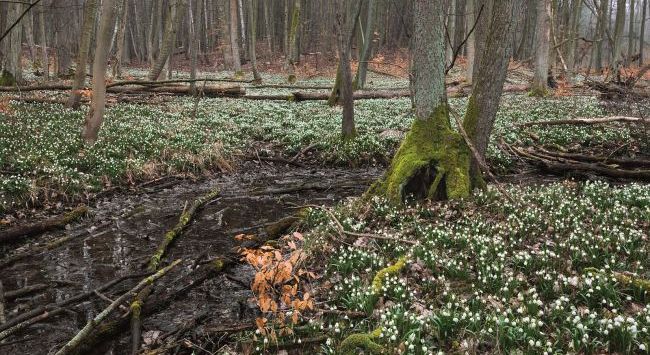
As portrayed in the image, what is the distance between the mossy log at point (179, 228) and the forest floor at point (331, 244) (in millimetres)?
175

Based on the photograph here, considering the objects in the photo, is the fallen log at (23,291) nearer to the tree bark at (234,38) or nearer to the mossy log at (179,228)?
the mossy log at (179,228)

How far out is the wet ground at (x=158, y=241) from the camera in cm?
594

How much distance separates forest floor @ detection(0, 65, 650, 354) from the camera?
4918 mm

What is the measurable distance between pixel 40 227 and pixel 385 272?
6705mm

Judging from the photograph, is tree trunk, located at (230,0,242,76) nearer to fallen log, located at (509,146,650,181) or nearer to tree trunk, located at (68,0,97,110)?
tree trunk, located at (68,0,97,110)

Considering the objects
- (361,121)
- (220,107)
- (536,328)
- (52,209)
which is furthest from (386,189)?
(220,107)

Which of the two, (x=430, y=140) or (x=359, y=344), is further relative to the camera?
(x=430, y=140)

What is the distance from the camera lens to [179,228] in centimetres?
895

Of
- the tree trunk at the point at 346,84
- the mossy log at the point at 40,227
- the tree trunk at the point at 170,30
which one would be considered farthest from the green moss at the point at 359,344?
the tree trunk at the point at 170,30

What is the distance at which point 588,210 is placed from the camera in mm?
8102

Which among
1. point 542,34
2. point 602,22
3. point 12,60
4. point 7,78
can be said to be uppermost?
point 602,22

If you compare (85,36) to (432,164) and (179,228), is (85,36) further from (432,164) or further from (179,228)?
(432,164)

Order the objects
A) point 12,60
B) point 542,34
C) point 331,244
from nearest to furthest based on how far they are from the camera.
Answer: point 331,244
point 12,60
point 542,34

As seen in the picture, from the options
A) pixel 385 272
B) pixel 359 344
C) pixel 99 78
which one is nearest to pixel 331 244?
pixel 385 272
